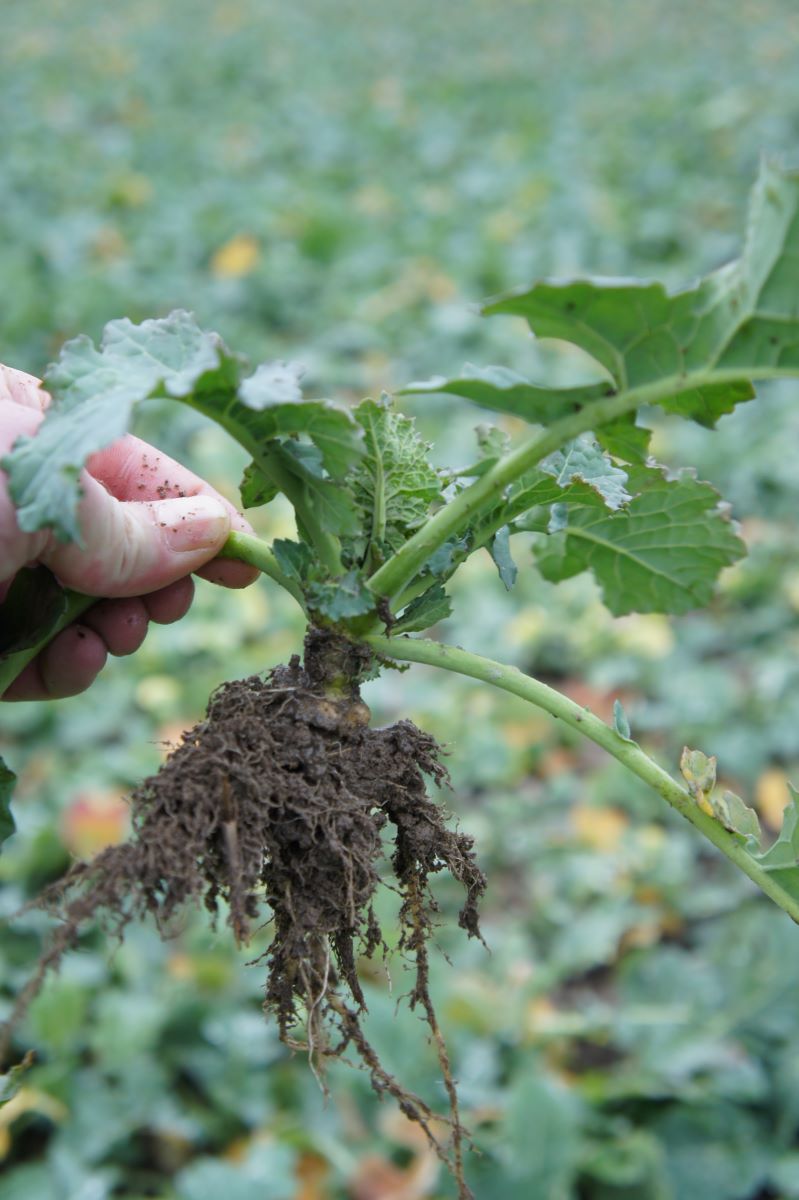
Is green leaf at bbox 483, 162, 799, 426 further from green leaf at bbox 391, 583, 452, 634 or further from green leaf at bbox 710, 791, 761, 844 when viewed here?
green leaf at bbox 710, 791, 761, 844

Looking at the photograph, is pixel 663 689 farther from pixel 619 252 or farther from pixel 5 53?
pixel 5 53

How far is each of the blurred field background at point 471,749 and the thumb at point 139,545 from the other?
555mm

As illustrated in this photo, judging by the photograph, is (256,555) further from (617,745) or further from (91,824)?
(91,824)

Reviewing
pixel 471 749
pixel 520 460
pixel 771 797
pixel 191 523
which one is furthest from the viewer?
pixel 471 749

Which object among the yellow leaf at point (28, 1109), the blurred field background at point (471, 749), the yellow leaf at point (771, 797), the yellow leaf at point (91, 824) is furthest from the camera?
the yellow leaf at point (771, 797)

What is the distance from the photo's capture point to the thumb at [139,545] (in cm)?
154

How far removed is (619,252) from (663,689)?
3683 millimetres

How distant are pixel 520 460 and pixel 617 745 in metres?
0.42

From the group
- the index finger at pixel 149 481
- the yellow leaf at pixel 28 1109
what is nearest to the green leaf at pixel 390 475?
the index finger at pixel 149 481

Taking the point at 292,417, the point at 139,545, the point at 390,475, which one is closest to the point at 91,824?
the point at 139,545

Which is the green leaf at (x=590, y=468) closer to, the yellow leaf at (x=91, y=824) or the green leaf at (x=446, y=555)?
the green leaf at (x=446, y=555)

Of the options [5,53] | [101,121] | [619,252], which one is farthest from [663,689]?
[5,53]

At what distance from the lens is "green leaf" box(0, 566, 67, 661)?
1.62 metres

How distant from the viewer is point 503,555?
5.34 feet
